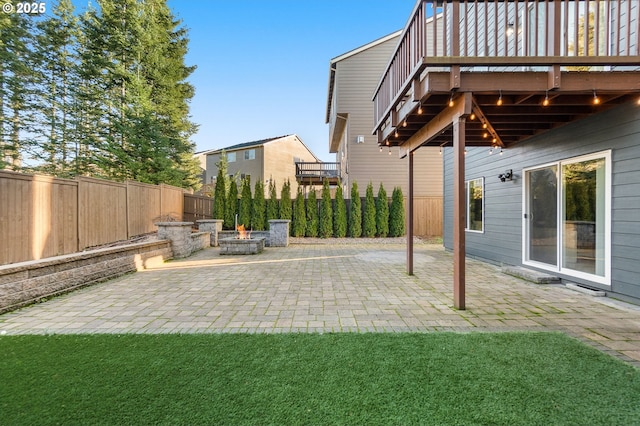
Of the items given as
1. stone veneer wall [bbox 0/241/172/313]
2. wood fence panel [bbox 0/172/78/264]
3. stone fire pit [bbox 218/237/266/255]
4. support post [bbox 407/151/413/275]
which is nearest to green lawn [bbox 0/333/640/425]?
stone veneer wall [bbox 0/241/172/313]

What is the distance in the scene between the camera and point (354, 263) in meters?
7.19

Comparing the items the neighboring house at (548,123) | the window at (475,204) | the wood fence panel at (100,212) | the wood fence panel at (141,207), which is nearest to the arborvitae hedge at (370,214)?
the window at (475,204)

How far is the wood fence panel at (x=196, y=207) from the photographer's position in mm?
12812

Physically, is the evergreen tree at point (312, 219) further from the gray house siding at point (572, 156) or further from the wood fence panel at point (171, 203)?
the gray house siding at point (572, 156)

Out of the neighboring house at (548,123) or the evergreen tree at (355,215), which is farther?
the evergreen tree at (355,215)

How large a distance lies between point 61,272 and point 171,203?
718 cm

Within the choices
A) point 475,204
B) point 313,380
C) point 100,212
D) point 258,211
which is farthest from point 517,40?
point 258,211

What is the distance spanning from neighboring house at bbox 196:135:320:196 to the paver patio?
17.5 metres

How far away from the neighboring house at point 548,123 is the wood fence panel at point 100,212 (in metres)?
6.77

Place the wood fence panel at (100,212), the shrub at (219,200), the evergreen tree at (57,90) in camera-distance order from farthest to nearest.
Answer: the shrub at (219,200), the evergreen tree at (57,90), the wood fence panel at (100,212)

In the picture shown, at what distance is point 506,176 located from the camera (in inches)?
256

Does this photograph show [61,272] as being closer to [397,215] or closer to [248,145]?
[397,215]

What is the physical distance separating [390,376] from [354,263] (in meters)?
5.03

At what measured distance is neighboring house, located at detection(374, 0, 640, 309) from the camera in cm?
344
